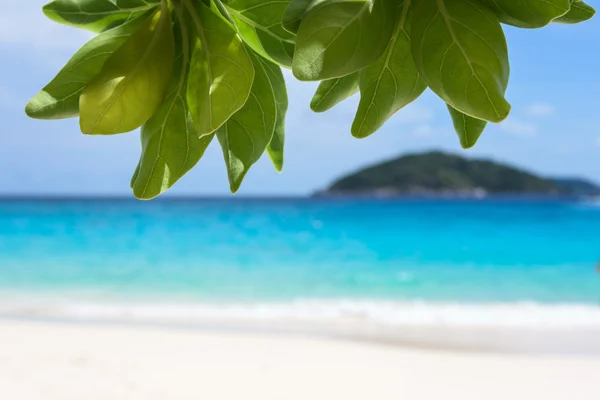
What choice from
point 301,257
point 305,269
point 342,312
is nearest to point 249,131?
point 342,312

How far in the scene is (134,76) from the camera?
15 cm

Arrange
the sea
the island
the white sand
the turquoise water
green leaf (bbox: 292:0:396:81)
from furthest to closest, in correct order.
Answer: the island → the turquoise water → the sea → the white sand → green leaf (bbox: 292:0:396:81)

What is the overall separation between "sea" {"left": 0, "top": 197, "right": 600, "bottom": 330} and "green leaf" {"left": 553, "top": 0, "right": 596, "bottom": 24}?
4737mm

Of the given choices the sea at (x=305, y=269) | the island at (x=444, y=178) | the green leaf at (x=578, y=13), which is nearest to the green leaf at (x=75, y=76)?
the green leaf at (x=578, y=13)

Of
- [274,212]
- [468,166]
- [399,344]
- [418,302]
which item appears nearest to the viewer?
[399,344]

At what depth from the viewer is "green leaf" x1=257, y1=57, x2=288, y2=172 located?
0.57 ft

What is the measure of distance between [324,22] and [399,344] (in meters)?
3.90

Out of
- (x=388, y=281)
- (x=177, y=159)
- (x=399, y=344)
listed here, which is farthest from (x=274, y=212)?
(x=177, y=159)

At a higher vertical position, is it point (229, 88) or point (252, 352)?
point (229, 88)

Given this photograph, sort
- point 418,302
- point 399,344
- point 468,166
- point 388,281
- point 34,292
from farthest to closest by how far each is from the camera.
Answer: point 468,166 → point 388,281 → point 34,292 → point 418,302 → point 399,344

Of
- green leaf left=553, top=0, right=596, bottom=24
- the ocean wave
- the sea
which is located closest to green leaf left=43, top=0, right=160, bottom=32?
green leaf left=553, top=0, right=596, bottom=24

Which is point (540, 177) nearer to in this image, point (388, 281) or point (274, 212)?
point (274, 212)

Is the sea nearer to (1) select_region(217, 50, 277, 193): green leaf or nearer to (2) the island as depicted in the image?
(1) select_region(217, 50, 277, 193): green leaf

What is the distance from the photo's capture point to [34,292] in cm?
655
